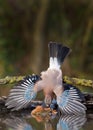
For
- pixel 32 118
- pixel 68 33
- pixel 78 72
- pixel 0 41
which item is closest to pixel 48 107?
pixel 32 118

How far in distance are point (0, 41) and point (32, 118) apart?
2.89 metres

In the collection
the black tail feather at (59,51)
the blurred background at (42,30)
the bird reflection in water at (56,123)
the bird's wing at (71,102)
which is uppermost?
the blurred background at (42,30)

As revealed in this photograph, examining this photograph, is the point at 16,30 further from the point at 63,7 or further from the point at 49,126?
the point at 49,126

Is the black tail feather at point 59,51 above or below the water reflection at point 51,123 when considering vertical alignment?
above

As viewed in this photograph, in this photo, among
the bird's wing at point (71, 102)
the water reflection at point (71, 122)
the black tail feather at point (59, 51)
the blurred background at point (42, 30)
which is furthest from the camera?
the blurred background at point (42, 30)

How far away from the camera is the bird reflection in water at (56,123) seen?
2094 millimetres

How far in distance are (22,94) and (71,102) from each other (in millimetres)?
187

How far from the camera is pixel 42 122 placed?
2.19 m

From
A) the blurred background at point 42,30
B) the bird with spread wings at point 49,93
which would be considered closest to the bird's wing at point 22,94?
the bird with spread wings at point 49,93

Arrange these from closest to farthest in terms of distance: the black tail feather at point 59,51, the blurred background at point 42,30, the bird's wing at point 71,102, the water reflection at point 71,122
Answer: the water reflection at point 71,122
the bird's wing at point 71,102
the black tail feather at point 59,51
the blurred background at point 42,30

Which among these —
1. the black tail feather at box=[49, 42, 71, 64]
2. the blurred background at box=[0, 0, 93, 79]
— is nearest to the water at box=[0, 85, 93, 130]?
the black tail feather at box=[49, 42, 71, 64]

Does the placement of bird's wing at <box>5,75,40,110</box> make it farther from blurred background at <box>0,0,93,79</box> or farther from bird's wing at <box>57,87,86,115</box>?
blurred background at <box>0,0,93,79</box>

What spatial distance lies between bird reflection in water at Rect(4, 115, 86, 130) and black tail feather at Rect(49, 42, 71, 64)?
376 mm

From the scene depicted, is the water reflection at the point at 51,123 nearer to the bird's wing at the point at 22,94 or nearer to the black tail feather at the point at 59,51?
the bird's wing at the point at 22,94
